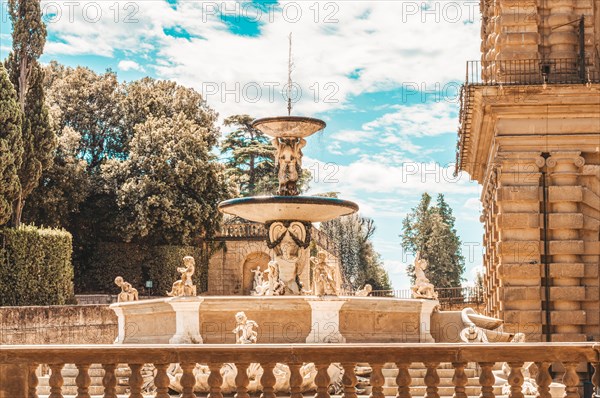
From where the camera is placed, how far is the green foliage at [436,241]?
55688 millimetres

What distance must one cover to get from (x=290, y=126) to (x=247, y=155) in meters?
38.3

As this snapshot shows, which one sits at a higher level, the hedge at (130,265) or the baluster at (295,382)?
the hedge at (130,265)

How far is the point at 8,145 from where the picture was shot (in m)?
35.5

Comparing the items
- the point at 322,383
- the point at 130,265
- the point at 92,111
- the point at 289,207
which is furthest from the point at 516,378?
the point at 92,111

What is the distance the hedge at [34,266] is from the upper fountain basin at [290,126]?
754 inches

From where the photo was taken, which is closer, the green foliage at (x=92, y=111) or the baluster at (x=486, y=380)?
the baluster at (x=486, y=380)

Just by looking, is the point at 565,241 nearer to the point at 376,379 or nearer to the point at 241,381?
the point at 376,379

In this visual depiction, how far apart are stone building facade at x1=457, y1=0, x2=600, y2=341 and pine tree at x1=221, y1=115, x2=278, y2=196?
105ft

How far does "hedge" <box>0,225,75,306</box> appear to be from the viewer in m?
36.5

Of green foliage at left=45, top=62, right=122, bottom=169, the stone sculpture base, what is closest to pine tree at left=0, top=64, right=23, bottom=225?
green foliage at left=45, top=62, right=122, bottom=169

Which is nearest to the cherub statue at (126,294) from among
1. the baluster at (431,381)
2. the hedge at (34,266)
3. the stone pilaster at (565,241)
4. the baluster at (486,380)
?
the stone pilaster at (565,241)

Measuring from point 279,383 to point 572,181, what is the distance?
14.5 meters

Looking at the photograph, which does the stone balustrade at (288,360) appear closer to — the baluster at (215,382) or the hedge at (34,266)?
the baluster at (215,382)

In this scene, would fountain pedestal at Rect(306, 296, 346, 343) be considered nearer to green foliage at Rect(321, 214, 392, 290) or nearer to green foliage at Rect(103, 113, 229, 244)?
green foliage at Rect(103, 113, 229, 244)
